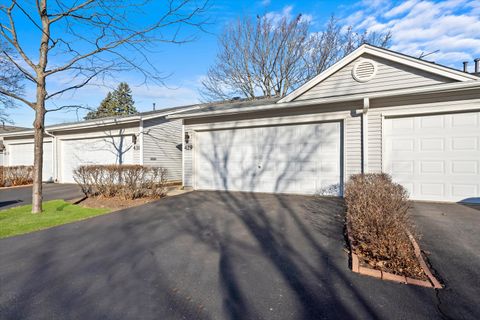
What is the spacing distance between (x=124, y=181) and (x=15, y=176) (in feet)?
33.0

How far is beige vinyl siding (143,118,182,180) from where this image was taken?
11755 millimetres

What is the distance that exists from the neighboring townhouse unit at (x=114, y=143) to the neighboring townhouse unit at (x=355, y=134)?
8.31 feet

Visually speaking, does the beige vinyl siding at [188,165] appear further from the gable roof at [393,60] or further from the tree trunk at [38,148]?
the tree trunk at [38,148]

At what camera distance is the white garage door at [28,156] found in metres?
14.7

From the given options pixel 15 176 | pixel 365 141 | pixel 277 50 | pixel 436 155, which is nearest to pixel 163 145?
pixel 15 176

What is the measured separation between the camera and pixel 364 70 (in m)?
8.08

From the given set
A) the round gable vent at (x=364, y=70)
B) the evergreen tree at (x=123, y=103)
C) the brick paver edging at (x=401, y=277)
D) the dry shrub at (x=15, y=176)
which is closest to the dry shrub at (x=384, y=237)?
the brick paver edging at (x=401, y=277)

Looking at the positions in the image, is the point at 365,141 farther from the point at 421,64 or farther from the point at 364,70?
the point at 421,64

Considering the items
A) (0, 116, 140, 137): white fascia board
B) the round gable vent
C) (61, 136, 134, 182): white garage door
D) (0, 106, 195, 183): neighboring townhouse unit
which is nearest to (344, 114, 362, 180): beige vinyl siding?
the round gable vent

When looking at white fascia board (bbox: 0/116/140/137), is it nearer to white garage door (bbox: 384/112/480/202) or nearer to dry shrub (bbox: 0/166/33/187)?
dry shrub (bbox: 0/166/33/187)

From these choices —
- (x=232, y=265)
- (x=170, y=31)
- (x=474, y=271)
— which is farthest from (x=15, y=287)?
(x=170, y=31)

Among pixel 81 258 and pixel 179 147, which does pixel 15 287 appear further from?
pixel 179 147

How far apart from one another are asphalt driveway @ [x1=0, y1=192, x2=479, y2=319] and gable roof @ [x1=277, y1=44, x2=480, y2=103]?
5.14m

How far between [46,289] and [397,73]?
9571 mm
